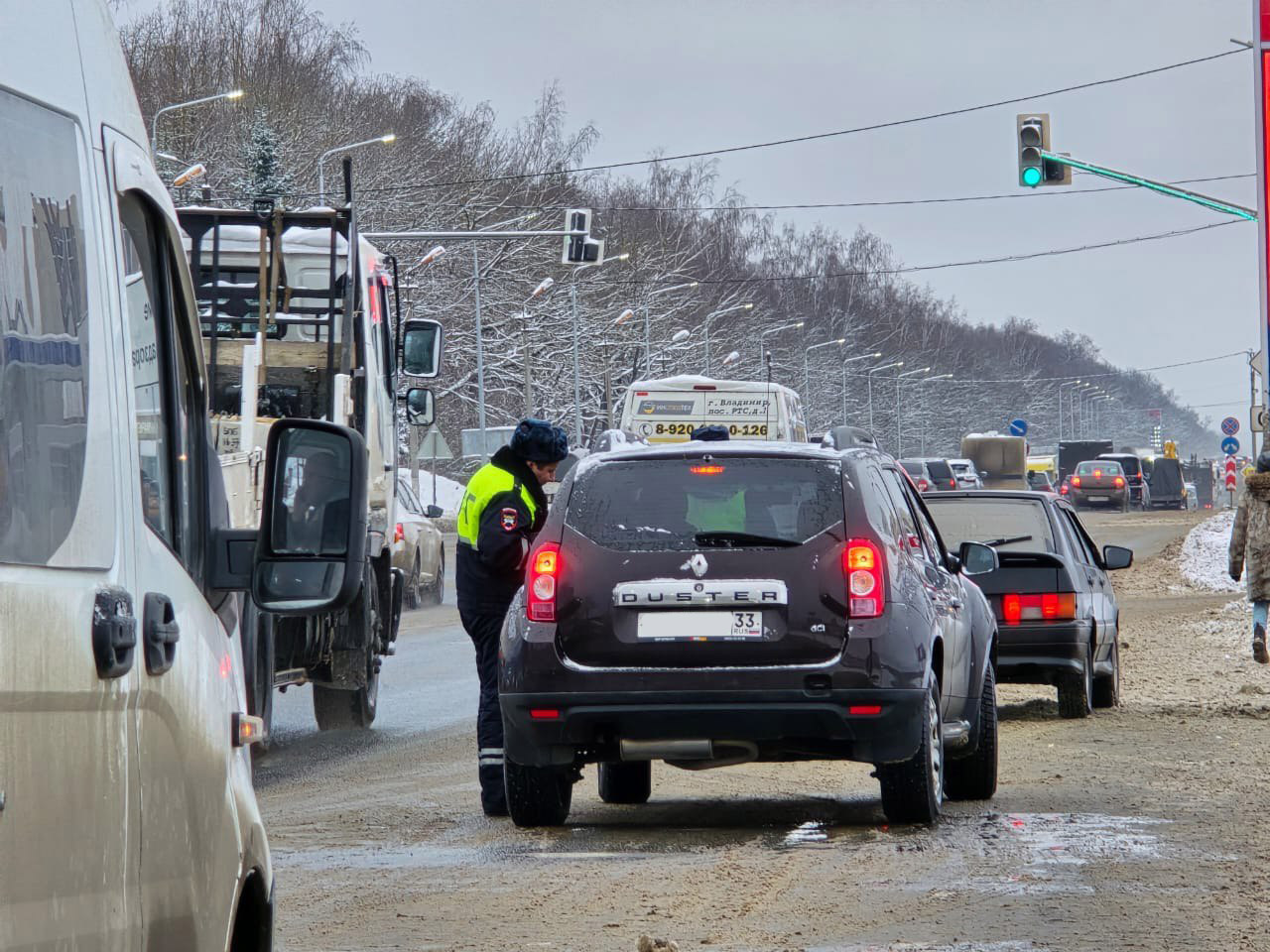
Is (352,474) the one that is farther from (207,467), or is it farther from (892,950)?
(892,950)

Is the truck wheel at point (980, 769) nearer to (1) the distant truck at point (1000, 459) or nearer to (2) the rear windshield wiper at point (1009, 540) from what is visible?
(2) the rear windshield wiper at point (1009, 540)

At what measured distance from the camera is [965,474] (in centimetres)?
7488

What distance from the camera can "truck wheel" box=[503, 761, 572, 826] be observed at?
28.3ft

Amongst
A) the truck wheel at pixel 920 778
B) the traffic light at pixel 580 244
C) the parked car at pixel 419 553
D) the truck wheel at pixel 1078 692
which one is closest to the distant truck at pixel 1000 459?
the traffic light at pixel 580 244

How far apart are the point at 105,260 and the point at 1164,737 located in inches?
396

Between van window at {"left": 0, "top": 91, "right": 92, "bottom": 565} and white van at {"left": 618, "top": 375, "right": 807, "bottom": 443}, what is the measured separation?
2842 cm

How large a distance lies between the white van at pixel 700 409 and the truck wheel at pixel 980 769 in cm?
2156

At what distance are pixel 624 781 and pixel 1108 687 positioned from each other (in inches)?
211

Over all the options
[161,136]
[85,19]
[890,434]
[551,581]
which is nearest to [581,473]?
[551,581]

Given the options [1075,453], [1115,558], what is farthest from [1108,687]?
[1075,453]

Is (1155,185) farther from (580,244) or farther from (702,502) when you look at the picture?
(702,502)

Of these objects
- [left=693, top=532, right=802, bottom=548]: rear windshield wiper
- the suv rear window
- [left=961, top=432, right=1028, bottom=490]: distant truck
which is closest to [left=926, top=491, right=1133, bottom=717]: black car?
the suv rear window

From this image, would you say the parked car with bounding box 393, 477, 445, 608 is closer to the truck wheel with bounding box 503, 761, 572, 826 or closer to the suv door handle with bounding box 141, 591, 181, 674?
the truck wheel with bounding box 503, 761, 572, 826

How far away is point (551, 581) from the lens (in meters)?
8.38
